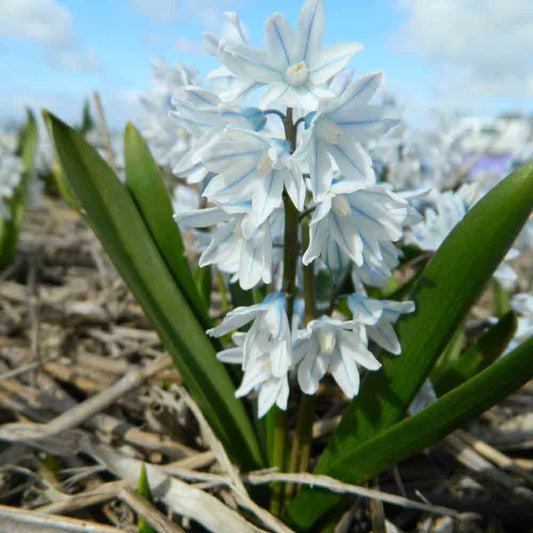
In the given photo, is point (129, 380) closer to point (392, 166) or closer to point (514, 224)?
point (514, 224)

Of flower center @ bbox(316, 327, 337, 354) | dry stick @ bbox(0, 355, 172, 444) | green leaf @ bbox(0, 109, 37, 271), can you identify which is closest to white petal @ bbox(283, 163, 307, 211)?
flower center @ bbox(316, 327, 337, 354)

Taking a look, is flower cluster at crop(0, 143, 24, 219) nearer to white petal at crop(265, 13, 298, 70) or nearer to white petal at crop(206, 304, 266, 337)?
white petal at crop(206, 304, 266, 337)

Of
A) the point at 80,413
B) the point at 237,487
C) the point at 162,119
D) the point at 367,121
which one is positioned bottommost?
the point at 237,487

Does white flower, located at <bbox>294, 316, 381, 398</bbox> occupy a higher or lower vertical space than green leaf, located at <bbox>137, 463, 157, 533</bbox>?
higher

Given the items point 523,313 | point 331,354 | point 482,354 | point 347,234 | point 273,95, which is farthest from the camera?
point 523,313

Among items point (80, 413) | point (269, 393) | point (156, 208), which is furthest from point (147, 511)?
point (156, 208)

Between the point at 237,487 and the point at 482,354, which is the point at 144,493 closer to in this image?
the point at 237,487

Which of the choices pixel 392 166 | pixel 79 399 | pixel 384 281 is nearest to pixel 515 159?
pixel 392 166
